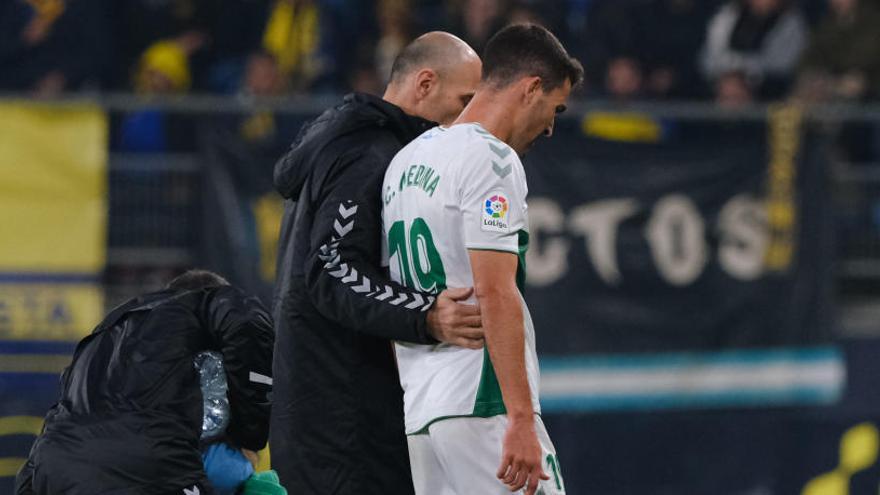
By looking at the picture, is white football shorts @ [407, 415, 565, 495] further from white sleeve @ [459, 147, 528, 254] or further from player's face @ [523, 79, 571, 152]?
player's face @ [523, 79, 571, 152]

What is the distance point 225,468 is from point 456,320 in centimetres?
88

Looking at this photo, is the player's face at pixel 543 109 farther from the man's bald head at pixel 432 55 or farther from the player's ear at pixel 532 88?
the man's bald head at pixel 432 55

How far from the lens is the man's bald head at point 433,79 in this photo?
5859 millimetres

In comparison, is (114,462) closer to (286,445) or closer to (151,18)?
(286,445)

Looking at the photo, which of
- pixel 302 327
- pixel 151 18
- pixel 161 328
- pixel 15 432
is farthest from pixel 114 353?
pixel 151 18

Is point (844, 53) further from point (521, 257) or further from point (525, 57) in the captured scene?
point (521, 257)

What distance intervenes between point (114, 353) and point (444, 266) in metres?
1.07

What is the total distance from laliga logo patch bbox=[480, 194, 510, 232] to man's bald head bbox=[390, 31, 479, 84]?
114cm

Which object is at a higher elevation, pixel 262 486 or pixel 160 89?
pixel 160 89

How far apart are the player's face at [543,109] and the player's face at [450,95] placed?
73 centimetres

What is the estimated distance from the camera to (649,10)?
1238 centimetres

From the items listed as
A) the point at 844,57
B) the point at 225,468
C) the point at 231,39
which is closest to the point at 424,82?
the point at 225,468

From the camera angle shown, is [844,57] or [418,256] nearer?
[418,256]

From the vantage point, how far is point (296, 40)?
12305mm
